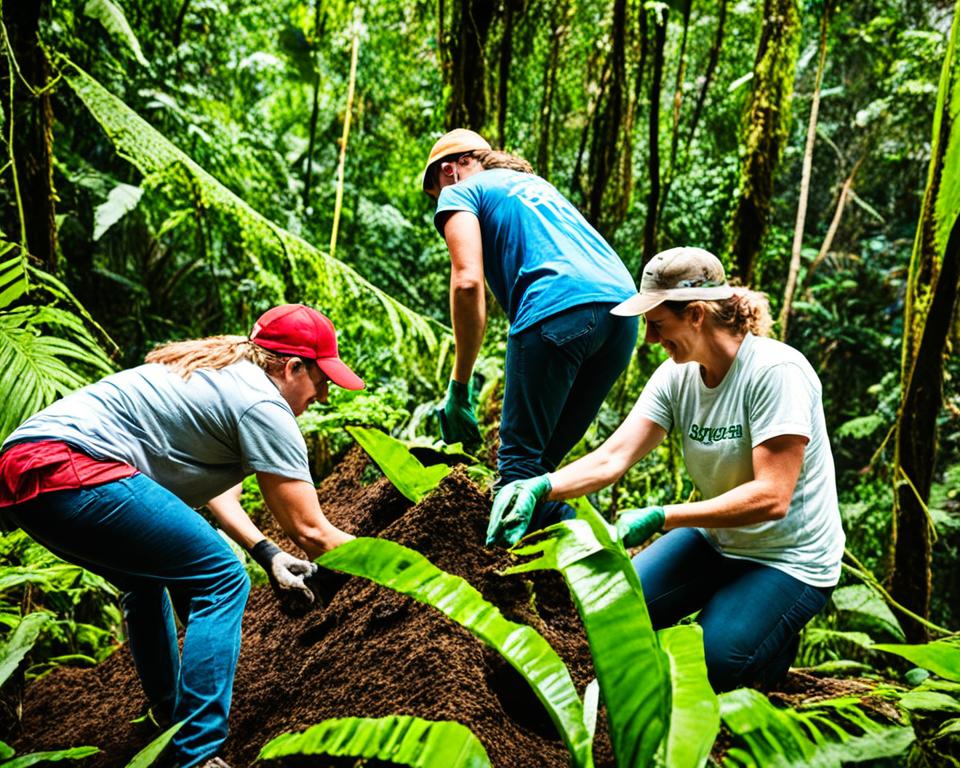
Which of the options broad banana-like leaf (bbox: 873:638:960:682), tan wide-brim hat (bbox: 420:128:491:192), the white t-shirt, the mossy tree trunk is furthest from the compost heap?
the mossy tree trunk

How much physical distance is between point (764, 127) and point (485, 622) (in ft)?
12.5

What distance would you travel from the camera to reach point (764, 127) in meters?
4.14

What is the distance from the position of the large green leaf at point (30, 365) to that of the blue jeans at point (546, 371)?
1.66 metres

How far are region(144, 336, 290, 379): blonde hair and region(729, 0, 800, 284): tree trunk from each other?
3075 millimetres

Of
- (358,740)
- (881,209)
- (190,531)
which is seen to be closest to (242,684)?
(190,531)

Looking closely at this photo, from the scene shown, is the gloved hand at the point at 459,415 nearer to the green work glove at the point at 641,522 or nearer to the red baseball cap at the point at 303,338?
the red baseball cap at the point at 303,338

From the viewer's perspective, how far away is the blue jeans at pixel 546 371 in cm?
213

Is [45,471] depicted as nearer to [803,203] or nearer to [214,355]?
[214,355]

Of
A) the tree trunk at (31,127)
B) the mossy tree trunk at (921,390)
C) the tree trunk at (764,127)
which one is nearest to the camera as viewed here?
the mossy tree trunk at (921,390)

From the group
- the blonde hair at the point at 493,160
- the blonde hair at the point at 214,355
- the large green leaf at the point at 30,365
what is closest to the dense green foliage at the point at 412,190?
the large green leaf at the point at 30,365

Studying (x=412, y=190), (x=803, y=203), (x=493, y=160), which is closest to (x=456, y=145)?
(x=493, y=160)

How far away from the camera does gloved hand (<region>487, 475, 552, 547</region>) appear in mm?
1836

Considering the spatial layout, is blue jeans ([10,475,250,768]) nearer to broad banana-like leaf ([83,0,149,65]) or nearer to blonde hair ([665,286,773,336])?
blonde hair ([665,286,773,336])

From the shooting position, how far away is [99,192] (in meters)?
5.15
